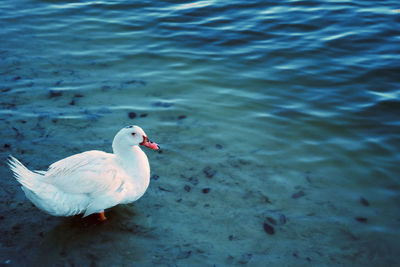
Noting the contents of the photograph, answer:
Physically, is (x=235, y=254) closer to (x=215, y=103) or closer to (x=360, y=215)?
(x=360, y=215)

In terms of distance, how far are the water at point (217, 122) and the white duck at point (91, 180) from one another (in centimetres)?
38

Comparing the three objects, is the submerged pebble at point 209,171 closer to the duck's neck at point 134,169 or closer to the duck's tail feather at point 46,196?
the duck's neck at point 134,169

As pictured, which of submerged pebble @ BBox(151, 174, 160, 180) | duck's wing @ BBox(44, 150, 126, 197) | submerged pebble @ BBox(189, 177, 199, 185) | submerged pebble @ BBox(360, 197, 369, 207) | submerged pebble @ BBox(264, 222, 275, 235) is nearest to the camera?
duck's wing @ BBox(44, 150, 126, 197)

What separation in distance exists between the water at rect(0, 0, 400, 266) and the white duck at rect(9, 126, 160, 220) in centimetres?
38

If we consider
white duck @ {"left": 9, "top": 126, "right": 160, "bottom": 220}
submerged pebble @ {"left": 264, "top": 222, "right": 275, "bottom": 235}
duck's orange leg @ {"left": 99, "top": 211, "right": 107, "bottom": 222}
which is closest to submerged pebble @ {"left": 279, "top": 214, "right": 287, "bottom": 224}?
submerged pebble @ {"left": 264, "top": 222, "right": 275, "bottom": 235}

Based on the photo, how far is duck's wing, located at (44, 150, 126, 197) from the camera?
4.55m

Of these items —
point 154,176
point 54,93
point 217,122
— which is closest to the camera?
point 154,176

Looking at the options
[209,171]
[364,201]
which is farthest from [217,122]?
[364,201]

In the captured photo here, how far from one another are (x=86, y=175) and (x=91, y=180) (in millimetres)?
76

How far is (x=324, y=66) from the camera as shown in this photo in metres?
8.23

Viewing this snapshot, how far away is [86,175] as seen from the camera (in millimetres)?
4594

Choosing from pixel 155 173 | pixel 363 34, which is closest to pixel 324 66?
pixel 363 34

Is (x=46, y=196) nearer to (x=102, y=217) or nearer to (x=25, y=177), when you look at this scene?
(x=25, y=177)

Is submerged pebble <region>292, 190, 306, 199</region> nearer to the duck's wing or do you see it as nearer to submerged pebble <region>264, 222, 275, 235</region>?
submerged pebble <region>264, 222, 275, 235</region>
